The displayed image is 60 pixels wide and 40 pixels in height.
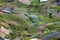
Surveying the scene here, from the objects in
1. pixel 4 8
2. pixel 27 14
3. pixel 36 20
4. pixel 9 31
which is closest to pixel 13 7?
pixel 4 8

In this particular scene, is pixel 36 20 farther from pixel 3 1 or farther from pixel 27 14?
pixel 3 1

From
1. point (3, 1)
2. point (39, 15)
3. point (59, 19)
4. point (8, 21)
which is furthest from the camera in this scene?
point (3, 1)

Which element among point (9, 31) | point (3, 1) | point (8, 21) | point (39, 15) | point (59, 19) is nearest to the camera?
point (9, 31)

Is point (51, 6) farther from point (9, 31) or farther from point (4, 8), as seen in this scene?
point (9, 31)

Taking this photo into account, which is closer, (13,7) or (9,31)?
(9,31)

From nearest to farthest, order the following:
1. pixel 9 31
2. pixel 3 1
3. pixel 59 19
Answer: pixel 9 31 → pixel 59 19 → pixel 3 1

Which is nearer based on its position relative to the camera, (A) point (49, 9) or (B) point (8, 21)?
(B) point (8, 21)

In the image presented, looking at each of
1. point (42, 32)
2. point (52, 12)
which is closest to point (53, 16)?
point (52, 12)

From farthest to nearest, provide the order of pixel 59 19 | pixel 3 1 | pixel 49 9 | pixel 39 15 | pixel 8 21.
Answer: pixel 3 1
pixel 49 9
pixel 39 15
pixel 59 19
pixel 8 21

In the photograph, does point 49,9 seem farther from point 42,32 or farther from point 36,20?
point 42,32
